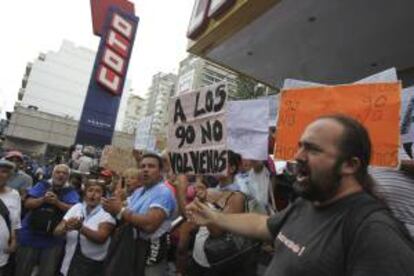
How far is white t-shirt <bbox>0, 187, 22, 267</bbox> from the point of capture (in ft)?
16.4

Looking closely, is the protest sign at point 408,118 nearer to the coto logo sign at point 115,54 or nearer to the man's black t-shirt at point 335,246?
the man's black t-shirt at point 335,246

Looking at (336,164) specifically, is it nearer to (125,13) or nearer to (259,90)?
(125,13)

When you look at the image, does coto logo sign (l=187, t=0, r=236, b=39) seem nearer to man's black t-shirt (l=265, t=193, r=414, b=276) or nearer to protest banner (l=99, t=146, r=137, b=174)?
protest banner (l=99, t=146, r=137, b=174)

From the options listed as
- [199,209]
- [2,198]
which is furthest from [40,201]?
[199,209]

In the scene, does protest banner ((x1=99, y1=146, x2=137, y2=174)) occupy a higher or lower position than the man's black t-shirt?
higher

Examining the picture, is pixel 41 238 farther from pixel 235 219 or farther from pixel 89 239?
pixel 235 219

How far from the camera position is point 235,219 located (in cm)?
255

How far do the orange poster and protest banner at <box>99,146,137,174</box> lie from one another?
4720mm

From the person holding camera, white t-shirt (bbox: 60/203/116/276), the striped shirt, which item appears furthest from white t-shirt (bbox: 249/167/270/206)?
the person holding camera

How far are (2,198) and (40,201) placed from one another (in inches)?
16.5

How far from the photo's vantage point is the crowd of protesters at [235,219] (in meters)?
1.65

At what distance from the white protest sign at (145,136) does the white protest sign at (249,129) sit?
152 inches

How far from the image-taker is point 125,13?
14594 mm

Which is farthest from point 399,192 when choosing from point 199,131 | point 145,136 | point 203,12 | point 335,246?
point 145,136
